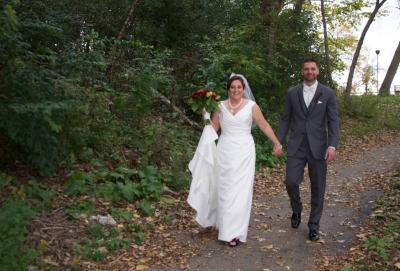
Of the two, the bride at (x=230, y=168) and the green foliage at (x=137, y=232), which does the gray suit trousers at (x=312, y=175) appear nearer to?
the bride at (x=230, y=168)

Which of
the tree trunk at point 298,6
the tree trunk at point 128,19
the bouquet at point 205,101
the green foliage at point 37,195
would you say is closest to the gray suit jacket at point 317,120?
the bouquet at point 205,101

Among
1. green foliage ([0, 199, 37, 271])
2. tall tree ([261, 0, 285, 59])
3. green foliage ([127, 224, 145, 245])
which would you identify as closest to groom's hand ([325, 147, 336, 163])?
green foliage ([127, 224, 145, 245])

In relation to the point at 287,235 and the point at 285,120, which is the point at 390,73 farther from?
the point at 287,235

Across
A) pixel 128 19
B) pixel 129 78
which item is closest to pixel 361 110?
pixel 128 19

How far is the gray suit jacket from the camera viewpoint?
6.32 metres

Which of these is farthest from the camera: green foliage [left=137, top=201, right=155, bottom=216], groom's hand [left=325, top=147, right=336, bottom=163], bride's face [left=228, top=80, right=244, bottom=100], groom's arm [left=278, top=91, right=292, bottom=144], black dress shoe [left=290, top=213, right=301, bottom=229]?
green foliage [left=137, top=201, right=155, bottom=216]

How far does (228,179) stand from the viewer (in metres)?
6.38

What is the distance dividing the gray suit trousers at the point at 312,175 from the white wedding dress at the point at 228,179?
539mm

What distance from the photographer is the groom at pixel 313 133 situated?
6.35 m

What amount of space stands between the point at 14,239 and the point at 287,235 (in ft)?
11.8

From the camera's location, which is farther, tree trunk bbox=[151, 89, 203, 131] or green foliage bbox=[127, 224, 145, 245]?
tree trunk bbox=[151, 89, 203, 131]

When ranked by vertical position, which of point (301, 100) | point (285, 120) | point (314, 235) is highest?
point (301, 100)

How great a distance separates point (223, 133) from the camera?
6.60m

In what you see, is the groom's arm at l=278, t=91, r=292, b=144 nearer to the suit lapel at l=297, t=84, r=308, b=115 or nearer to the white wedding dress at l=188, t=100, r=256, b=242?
the suit lapel at l=297, t=84, r=308, b=115
